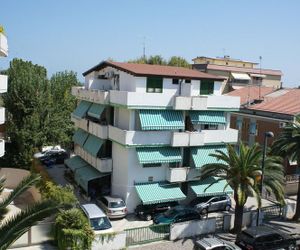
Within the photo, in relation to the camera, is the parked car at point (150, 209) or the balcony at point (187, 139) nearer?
the parked car at point (150, 209)

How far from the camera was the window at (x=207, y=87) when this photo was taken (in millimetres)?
30594

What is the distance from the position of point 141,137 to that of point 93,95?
764 centimetres

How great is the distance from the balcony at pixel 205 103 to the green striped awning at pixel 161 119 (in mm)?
786

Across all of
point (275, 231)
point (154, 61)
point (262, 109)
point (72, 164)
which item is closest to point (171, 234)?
point (275, 231)

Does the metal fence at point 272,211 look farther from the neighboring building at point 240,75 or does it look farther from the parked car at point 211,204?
the neighboring building at point 240,75

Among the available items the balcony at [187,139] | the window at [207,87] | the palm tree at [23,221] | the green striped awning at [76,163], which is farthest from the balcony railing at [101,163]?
the palm tree at [23,221]

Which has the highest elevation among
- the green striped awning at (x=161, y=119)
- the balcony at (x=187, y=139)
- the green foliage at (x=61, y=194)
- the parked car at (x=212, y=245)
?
the green striped awning at (x=161, y=119)

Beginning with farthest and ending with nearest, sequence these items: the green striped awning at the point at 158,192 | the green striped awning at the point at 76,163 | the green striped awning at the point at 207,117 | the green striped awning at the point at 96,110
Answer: the green striped awning at the point at 76,163, the green striped awning at the point at 96,110, the green striped awning at the point at 207,117, the green striped awning at the point at 158,192

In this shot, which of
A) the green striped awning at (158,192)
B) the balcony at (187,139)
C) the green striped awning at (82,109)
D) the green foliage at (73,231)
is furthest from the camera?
the green striped awning at (82,109)

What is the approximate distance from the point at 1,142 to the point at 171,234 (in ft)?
38.8

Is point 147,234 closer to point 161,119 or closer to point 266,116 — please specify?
point 161,119

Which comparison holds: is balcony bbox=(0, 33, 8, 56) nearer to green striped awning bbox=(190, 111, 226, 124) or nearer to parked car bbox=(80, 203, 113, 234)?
parked car bbox=(80, 203, 113, 234)

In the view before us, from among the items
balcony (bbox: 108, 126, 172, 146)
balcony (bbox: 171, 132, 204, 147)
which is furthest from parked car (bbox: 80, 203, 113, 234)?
balcony (bbox: 171, 132, 204, 147)

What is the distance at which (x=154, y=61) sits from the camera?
74.0 metres
